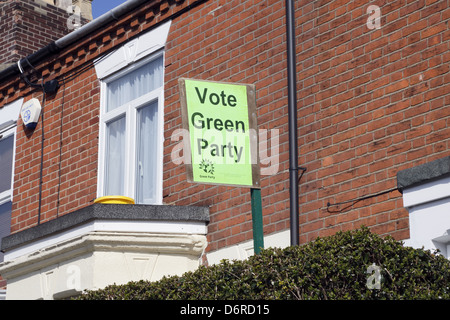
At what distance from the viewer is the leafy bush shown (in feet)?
18.9

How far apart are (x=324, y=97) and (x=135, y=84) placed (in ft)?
11.2

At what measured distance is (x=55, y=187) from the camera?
1241 cm

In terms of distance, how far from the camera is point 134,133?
11.6 meters

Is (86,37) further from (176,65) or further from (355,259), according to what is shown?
(355,259)

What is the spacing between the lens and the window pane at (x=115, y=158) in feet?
38.4

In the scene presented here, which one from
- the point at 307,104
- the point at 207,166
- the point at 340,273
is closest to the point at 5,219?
the point at 307,104

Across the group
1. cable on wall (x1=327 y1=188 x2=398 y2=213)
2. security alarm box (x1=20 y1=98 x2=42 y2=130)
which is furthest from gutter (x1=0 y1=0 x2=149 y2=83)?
cable on wall (x1=327 y1=188 x2=398 y2=213)

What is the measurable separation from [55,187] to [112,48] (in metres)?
2.08

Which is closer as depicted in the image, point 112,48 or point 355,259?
point 355,259

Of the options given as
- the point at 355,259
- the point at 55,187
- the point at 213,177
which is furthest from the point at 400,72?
the point at 55,187
